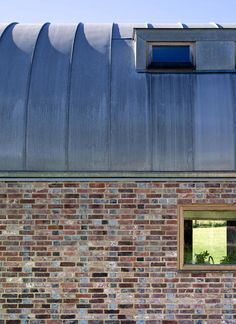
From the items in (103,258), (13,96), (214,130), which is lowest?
(103,258)

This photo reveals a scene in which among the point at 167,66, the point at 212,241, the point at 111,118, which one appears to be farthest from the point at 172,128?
the point at 212,241

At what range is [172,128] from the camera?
714 centimetres

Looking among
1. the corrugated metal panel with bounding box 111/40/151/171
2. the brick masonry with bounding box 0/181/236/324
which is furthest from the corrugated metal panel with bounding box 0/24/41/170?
the corrugated metal panel with bounding box 111/40/151/171

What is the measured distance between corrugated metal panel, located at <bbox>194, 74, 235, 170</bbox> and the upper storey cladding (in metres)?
0.02

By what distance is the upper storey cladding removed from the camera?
704 centimetres

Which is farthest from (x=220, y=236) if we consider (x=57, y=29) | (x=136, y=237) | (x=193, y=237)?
(x=57, y=29)

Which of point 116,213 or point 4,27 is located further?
point 4,27

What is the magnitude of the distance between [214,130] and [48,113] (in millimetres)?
2691

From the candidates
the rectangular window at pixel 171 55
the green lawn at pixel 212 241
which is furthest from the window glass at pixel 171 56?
the green lawn at pixel 212 241

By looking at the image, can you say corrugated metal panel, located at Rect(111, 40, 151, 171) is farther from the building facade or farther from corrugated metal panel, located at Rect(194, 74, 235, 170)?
corrugated metal panel, located at Rect(194, 74, 235, 170)

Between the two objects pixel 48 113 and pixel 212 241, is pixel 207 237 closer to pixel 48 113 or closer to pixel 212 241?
pixel 212 241

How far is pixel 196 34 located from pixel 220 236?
373cm

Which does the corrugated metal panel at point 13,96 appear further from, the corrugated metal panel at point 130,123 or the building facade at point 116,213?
the corrugated metal panel at point 130,123

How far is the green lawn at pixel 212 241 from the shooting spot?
712 cm
